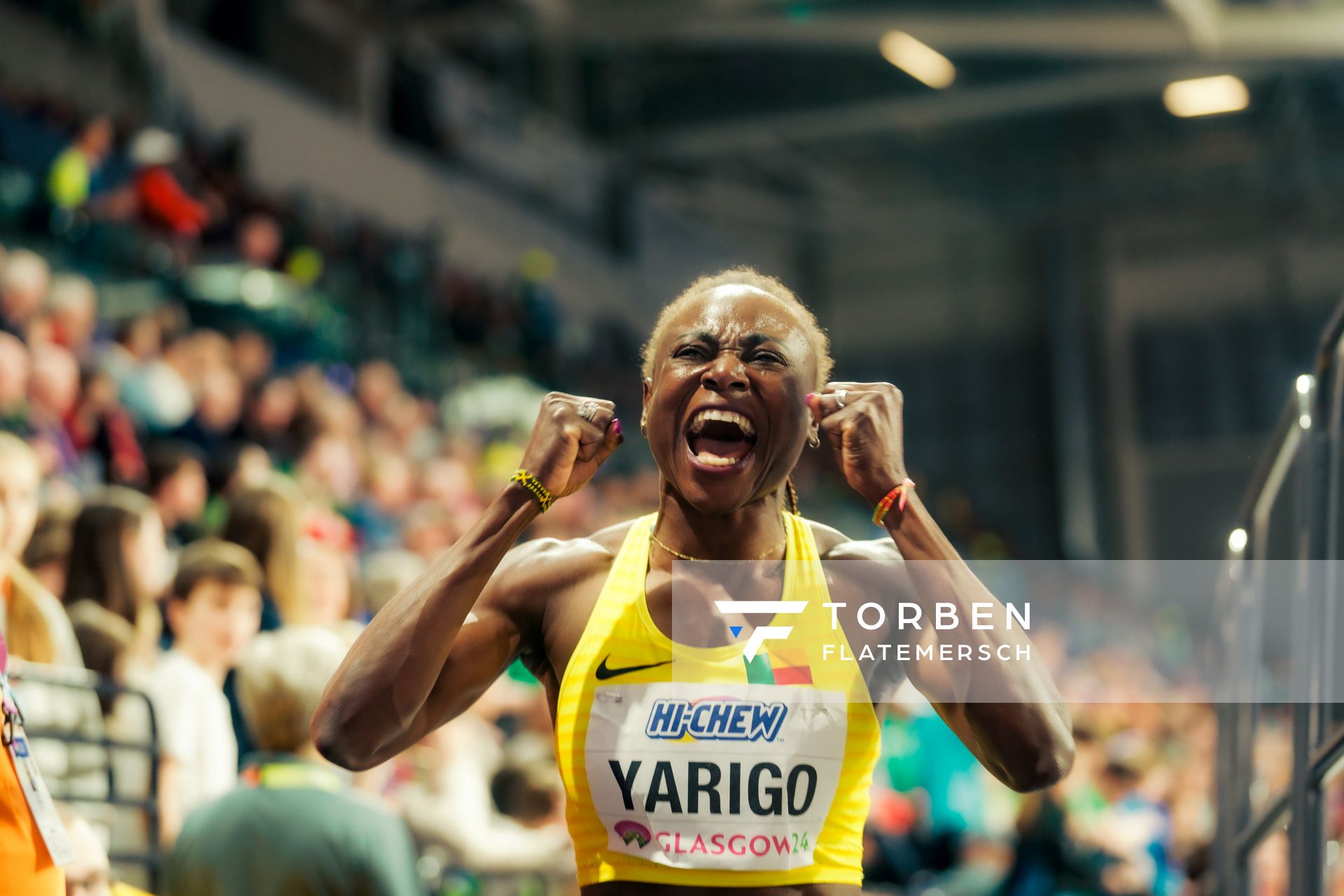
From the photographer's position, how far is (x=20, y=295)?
523 centimetres

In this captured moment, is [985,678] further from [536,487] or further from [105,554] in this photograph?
[105,554]

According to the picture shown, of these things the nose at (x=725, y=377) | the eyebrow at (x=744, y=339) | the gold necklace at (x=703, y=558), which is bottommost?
the gold necklace at (x=703, y=558)

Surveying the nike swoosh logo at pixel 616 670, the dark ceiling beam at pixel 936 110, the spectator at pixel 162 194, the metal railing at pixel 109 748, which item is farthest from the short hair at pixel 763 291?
the dark ceiling beam at pixel 936 110

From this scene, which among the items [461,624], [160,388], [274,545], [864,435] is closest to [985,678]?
[864,435]

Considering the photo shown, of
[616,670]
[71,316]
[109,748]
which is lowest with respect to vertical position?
[109,748]

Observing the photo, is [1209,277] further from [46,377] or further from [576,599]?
[576,599]

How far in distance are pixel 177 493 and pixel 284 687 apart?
6.54 ft

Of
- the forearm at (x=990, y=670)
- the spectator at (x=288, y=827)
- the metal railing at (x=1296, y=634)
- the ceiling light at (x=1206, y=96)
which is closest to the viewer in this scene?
the forearm at (x=990, y=670)

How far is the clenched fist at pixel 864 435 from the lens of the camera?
1989 millimetres

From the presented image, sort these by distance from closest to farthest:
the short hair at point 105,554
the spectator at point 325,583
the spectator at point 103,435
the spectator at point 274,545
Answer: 1. the short hair at point 105,554
2. the spectator at point 274,545
3. the spectator at point 325,583
4. the spectator at point 103,435

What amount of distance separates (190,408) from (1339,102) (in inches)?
526

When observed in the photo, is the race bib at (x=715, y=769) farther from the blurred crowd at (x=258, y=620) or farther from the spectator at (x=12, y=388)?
the spectator at (x=12, y=388)

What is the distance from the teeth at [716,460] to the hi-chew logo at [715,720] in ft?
1.07

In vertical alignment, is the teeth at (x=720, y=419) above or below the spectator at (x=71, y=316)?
below
